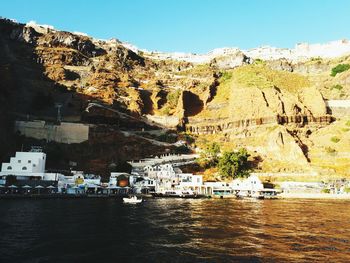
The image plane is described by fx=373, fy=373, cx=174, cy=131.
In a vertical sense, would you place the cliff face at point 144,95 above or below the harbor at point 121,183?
above

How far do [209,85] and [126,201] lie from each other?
10419 centimetres

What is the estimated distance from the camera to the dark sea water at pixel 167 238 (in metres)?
29.2

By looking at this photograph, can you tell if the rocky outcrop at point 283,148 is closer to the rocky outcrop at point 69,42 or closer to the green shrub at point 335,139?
the green shrub at point 335,139

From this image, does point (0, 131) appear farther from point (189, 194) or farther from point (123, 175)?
point (189, 194)

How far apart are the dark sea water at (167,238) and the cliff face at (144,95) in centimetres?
6520

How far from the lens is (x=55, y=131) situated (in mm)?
116875

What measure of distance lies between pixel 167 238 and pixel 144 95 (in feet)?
410

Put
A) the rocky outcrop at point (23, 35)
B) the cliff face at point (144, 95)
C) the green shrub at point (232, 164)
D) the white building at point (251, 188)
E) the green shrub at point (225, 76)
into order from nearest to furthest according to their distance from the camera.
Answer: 1. the white building at point (251, 188)
2. the green shrub at point (232, 164)
3. the cliff face at point (144, 95)
4. the rocky outcrop at point (23, 35)
5. the green shrub at point (225, 76)

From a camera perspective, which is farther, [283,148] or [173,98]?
[173,98]

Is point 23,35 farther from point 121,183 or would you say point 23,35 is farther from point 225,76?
point 121,183

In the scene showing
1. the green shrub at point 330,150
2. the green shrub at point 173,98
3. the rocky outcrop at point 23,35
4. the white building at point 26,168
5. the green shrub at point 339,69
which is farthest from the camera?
the green shrub at point 339,69

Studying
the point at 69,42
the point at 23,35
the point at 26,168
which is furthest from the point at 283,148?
the point at 23,35

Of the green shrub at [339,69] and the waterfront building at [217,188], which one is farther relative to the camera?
the green shrub at [339,69]

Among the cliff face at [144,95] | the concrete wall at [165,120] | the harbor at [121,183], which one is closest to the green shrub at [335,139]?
the cliff face at [144,95]
